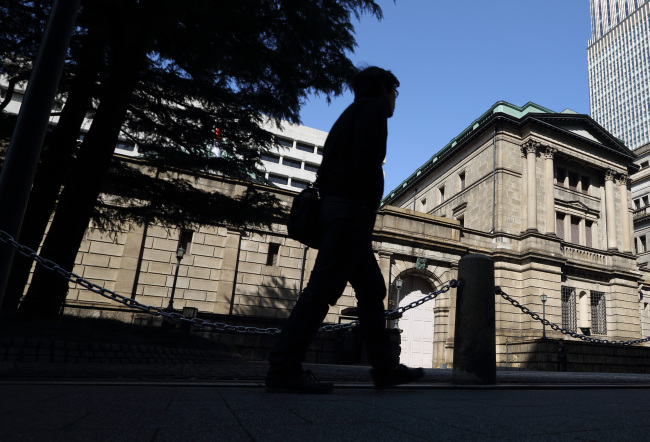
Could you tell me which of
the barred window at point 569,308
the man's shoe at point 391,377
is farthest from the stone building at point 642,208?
the man's shoe at point 391,377

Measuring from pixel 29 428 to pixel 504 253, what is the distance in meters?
24.4

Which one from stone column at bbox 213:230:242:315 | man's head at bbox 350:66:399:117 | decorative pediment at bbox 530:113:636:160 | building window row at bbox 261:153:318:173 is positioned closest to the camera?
man's head at bbox 350:66:399:117

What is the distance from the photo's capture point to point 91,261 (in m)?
16.3

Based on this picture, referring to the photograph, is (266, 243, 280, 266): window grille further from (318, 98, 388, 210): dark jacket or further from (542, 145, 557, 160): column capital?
(542, 145, 557, 160): column capital

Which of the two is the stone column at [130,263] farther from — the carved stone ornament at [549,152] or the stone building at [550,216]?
the carved stone ornament at [549,152]

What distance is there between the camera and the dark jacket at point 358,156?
9.58 feet

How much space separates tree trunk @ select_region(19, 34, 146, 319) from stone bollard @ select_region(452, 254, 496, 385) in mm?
5833

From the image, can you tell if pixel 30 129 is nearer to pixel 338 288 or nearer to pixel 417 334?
pixel 338 288

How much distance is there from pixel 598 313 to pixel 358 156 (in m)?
28.7

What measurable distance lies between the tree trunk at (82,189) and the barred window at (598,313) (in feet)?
88.9

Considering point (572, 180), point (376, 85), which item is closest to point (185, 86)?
point (376, 85)

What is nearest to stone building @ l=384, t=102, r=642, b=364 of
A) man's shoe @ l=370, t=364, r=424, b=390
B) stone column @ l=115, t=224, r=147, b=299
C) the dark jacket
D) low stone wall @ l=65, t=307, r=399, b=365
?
low stone wall @ l=65, t=307, r=399, b=365

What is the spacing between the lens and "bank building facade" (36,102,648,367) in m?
17.1

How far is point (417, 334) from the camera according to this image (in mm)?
22281
